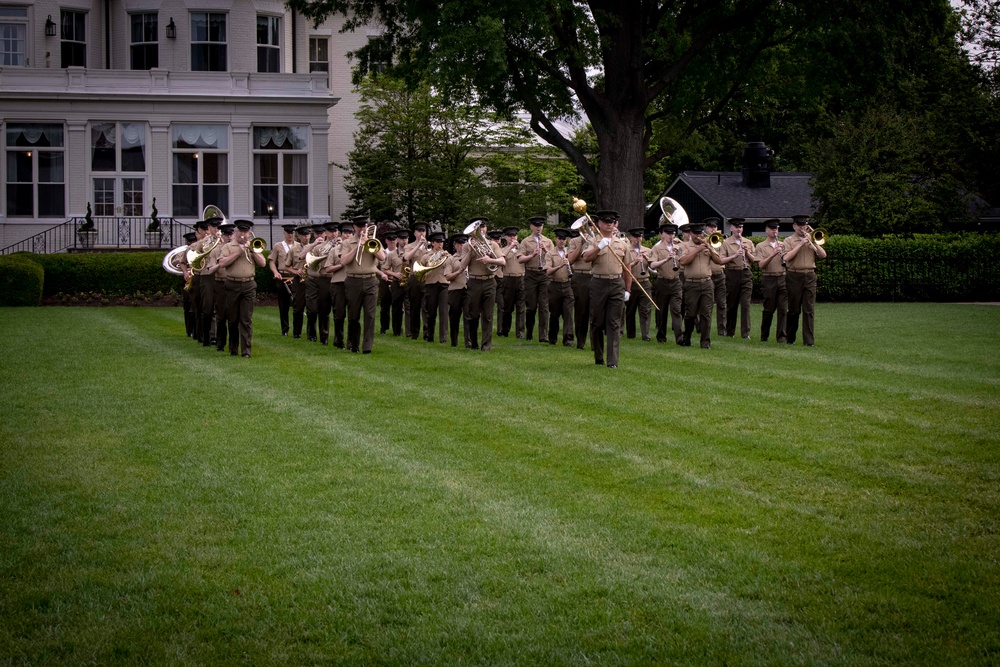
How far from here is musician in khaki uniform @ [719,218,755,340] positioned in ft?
79.5

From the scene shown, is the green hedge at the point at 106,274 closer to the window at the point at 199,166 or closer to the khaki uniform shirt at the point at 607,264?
the window at the point at 199,166

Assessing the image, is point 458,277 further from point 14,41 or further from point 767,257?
point 14,41

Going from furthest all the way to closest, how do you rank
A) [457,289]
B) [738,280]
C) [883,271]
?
[883,271]
[738,280]
[457,289]

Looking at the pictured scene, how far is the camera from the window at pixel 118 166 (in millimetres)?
41906

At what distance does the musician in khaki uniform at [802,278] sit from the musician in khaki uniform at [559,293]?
13.7ft

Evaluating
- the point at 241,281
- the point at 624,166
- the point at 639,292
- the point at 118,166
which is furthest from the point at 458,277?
the point at 118,166

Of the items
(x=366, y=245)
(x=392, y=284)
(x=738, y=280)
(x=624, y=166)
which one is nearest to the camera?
(x=366, y=245)

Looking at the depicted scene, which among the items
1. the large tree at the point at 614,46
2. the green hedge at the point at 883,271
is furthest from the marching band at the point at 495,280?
the green hedge at the point at 883,271

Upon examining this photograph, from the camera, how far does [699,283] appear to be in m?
21.6

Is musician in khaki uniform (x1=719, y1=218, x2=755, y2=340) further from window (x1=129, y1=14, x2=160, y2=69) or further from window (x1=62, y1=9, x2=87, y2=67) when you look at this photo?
window (x1=62, y1=9, x2=87, y2=67)

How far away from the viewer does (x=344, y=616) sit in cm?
643

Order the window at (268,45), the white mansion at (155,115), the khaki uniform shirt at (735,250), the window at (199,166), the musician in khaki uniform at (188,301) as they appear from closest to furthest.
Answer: the musician in khaki uniform at (188,301), the khaki uniform shirt at (735,250), the white mansion at (155,115), the window at (199,166), the window at (268,45)

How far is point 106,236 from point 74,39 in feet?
26.5

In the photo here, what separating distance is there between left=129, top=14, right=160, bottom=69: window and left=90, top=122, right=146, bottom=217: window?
3.20 m
